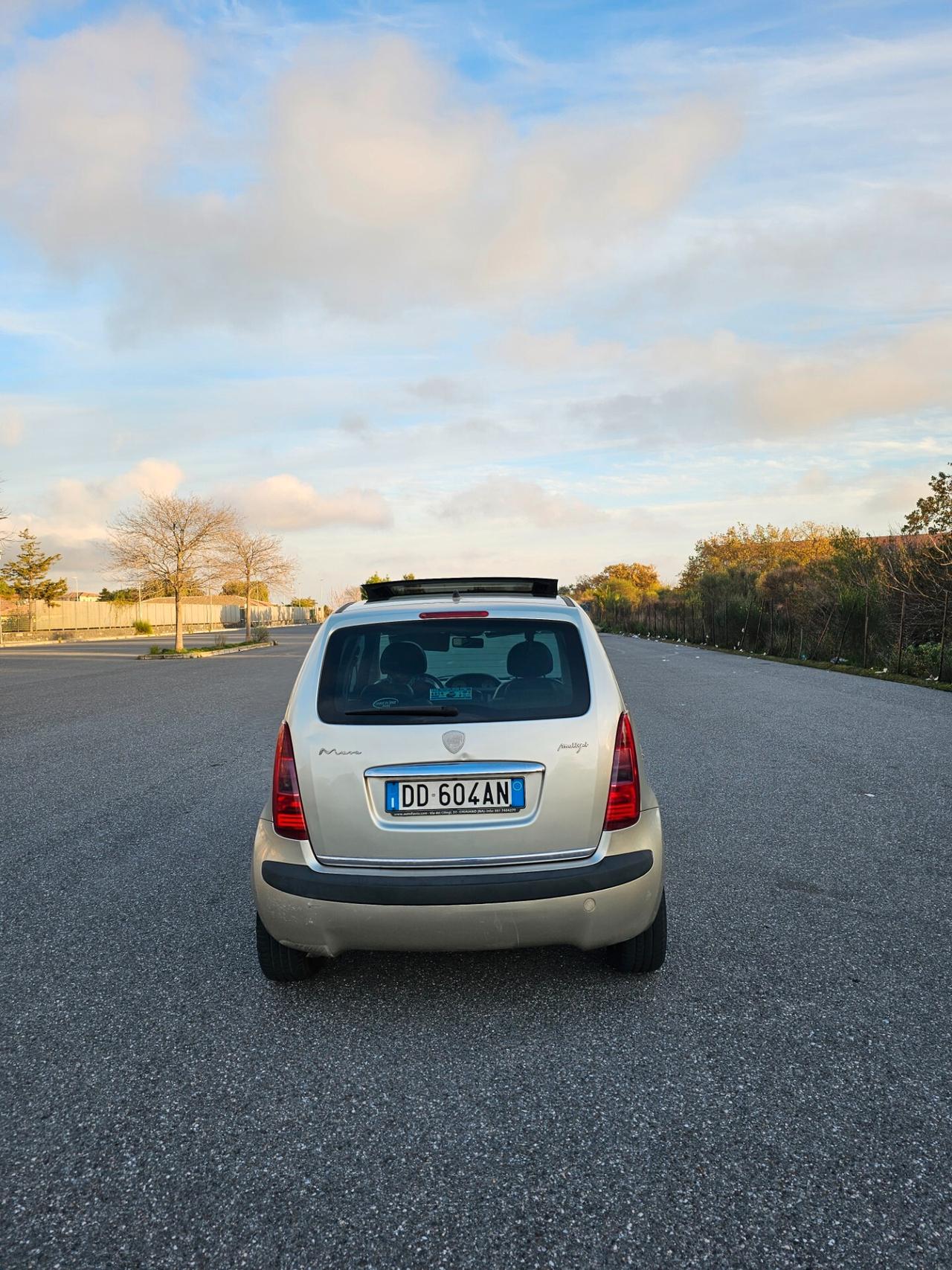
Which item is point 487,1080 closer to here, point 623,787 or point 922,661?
point 623,787

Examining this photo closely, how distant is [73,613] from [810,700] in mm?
55984

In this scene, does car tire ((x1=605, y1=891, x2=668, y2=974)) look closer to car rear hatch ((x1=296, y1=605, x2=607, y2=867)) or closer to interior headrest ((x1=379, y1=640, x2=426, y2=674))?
car rear hatch ((x1=296, y1=605, x2=607, y2=867))

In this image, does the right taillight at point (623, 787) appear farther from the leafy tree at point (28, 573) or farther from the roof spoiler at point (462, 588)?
the leafy tree at point (28, 573)

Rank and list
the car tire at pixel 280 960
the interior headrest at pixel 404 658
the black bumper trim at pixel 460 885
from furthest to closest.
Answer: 1. the interior headrest at pixel 404 658
2. the car tire at pixel 280 960
3. the black bumper trim at pixel 460 885

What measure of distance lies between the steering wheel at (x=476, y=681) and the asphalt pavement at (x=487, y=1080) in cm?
121

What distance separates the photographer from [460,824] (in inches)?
123

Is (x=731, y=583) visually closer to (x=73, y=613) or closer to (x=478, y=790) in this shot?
(x=478, y=790)

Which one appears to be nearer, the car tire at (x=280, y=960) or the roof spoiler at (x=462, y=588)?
the car tire at (x=280, y=960)

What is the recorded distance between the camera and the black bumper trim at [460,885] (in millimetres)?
3061

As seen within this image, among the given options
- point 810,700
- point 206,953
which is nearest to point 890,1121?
point 206,953

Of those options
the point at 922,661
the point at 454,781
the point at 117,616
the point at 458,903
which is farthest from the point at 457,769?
the point at 117,616

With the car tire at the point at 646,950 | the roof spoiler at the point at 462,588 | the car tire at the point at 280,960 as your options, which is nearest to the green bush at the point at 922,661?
the roof spoiler at the point at 462,588

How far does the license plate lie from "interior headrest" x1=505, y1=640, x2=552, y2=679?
52 centimetres

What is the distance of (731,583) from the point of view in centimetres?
3659
